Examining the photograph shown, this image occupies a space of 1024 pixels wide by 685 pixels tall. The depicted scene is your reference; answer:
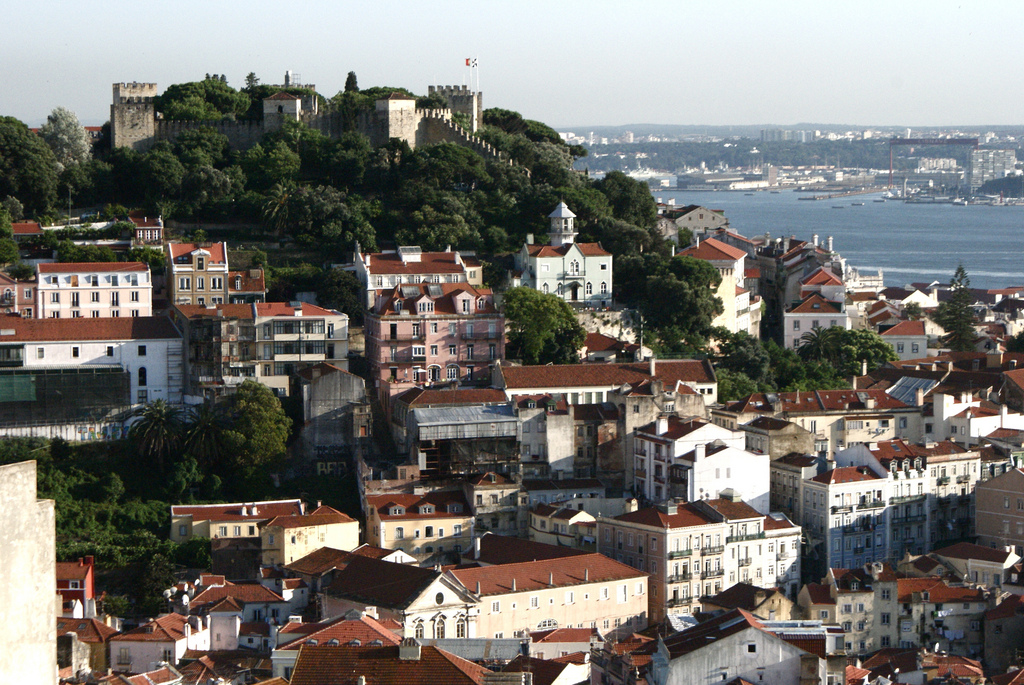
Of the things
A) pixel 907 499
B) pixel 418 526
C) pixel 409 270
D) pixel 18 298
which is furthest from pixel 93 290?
pixel 907 499

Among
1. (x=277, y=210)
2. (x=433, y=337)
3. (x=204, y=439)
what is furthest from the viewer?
(x=277, y=210)

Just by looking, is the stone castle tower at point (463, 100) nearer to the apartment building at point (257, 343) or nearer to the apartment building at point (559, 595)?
the apartment building at point (257, 343)

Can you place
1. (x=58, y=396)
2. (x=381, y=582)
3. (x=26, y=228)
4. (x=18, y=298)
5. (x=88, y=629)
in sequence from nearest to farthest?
1. (x=88, y=629)
2. (x=381, y=582)
3. (x=58, y=396)
4. (x=18, y=298)
5. (x=26, y=228)

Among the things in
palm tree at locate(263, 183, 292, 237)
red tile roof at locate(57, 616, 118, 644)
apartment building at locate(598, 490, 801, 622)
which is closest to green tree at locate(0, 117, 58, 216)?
palm tree at locate(263, 183, 292, 237)

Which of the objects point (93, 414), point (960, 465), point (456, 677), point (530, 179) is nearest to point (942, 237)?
point (530, 179)

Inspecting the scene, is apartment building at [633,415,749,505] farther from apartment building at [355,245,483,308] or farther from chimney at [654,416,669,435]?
apartment building at [355,245,483,308]

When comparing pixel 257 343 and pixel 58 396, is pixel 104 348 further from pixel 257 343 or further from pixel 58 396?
pixel 257 343

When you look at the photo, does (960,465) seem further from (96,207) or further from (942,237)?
(942,237)
